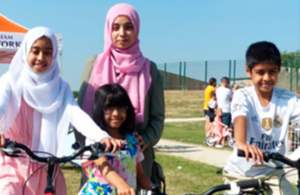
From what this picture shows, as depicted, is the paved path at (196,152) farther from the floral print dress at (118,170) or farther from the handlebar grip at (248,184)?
the handlebar grip at (248,184)

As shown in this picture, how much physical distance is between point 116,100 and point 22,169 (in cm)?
85

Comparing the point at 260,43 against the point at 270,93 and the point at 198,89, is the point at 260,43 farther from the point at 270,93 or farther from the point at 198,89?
the point at 198,89

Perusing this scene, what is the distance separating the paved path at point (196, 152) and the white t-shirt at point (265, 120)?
6938mm

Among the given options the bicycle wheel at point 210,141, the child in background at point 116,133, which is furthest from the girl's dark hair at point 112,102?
the bicycle wheel at point 210,141

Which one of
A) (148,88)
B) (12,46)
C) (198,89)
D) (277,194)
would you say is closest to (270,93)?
(277,194)

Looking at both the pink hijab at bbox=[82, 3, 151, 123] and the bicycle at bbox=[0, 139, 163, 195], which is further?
the pink hijab at bbox=[82, 3, 151, 123]

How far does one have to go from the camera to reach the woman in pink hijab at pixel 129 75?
3.73 meters

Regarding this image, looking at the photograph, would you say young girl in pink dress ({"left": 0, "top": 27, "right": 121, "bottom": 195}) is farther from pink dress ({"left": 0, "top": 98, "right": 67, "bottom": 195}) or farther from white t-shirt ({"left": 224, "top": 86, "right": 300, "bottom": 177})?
white t-shirt ({"left": 224, "top": 86, "right": 300, "bottom": 177})

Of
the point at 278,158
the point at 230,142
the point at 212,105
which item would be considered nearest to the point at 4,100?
the point at 278,158

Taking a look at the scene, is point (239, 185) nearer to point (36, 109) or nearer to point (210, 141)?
point (36, 109)

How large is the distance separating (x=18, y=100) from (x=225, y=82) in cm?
1204

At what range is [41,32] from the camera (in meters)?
3.41

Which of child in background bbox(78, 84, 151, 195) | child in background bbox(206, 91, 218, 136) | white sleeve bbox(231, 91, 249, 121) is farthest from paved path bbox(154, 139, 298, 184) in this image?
white sleeve bbox(231, 91, 249, 121)

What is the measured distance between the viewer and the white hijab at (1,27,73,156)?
3.37 meters
